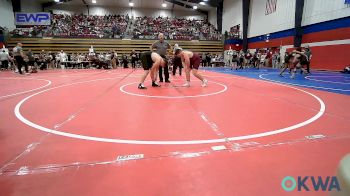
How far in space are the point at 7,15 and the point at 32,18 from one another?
A: 8.36 ft

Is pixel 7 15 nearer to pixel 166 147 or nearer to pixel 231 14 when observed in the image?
pixel 231 14

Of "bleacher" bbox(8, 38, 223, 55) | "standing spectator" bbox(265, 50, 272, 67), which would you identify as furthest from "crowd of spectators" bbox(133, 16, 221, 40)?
"standing spectator" bbox(265, 50, 272, 67)

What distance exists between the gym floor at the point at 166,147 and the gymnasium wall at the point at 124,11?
34094 mm

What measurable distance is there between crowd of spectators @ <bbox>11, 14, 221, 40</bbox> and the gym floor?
2508 centimetres

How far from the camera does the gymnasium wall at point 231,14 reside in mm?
27116

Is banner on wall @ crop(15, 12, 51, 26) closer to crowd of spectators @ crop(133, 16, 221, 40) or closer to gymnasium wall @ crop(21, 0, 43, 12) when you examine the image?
gymnasium wall @ crop(21, 0, 43, 12)

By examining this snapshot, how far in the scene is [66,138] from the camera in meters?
2.84

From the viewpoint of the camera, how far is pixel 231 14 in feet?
96.0

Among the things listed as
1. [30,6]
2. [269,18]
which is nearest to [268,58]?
[269,18]

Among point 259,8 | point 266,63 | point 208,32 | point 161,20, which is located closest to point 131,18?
point 161,20

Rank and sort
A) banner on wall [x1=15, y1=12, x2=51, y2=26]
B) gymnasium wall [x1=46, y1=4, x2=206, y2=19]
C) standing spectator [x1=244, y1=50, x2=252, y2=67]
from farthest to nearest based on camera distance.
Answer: gymnasium wall [x1=46, y1=4, x2=206, y2=19] < banner on wall [x1=15, y1=12, x2=51, y2=26] < standing spectator [x1=244, y1=50, x2=252, y2=67]

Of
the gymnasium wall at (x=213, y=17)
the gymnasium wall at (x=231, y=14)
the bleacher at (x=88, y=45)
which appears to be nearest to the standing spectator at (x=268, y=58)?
the gymnasium wall at (x=231, y=14)

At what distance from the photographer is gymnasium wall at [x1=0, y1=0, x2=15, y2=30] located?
80.1 ft

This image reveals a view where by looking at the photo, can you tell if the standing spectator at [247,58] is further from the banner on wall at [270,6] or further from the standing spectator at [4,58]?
the standing spectator at [4,58]
